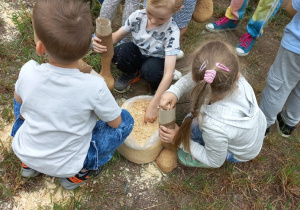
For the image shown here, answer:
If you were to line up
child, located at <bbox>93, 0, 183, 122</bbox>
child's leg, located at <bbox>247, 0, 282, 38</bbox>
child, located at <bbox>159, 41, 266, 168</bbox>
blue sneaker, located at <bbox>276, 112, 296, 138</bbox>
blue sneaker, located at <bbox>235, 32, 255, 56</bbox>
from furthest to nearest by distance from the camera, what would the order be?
1. blue sneaker, located at <bbox>235, 32, 255, 56</bbox>
2. child's leg, located at <bbox>247, 0, 282, 38</bbox>
3. blue sneaker, located at <bbox>276, 112, 296, 138</bbox>
4. child, located at <bbox>93, 0, 183, 122</bbox>
5. child, located at <bbox>159, 41, 266, 168</bbox>

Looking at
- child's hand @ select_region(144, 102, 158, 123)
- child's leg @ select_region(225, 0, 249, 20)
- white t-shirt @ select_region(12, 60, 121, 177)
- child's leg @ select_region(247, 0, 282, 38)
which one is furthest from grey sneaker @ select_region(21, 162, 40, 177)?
child's leg @ select_region(225, 0, 249, 20)

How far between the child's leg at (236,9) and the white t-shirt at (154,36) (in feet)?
4.02

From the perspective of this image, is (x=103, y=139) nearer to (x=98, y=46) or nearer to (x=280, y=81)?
(x=98, y=46)

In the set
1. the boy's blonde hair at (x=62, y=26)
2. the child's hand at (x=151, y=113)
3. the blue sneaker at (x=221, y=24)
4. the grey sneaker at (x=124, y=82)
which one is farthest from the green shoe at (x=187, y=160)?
the blue sneaker at (x=221, y=24)

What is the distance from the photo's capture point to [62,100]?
1.28m

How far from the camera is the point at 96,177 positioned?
1.87 metres

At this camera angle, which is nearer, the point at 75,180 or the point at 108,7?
the point at 75,180

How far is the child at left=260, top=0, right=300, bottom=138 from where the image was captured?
1.79 meters

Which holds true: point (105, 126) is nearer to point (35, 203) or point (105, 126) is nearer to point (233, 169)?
point (35, 203)

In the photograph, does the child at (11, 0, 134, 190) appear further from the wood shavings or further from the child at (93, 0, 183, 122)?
the child at (93, 0, 183, 122)

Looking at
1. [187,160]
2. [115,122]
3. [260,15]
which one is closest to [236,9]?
[260,15]

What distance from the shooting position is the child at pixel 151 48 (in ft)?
6.00

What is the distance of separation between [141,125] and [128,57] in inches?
22.4

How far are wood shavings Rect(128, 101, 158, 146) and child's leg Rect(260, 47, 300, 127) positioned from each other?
2.76 ft
